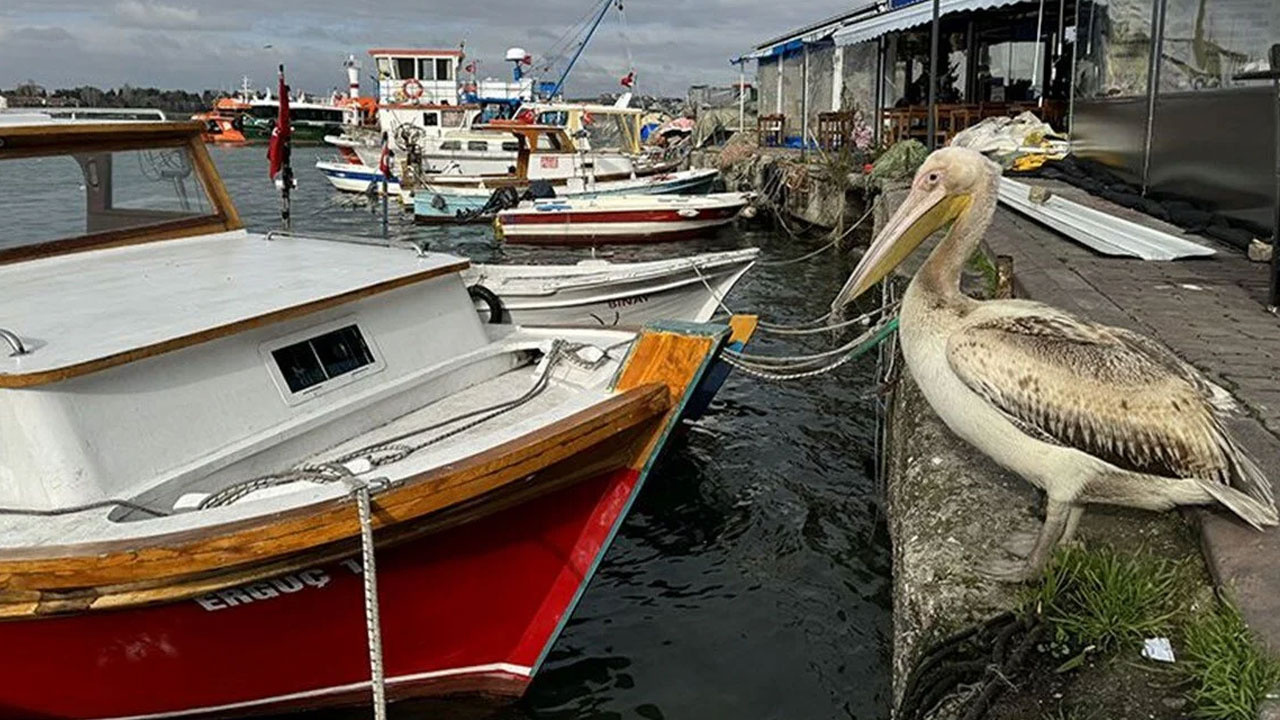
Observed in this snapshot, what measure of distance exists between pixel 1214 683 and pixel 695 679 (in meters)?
3.22

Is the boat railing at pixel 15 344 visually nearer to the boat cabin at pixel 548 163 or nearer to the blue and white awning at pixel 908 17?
the blue and white awning at pixel 908 17

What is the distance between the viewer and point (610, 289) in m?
9.62

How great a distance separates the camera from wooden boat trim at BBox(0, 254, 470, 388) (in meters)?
3.97

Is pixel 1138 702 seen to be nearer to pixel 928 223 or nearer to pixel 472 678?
pixel 928 223

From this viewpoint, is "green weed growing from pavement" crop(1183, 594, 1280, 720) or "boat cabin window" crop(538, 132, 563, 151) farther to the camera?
"boat cabin window" crop(538, 132, 563, 151)

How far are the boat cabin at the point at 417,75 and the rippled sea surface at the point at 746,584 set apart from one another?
32.0 m

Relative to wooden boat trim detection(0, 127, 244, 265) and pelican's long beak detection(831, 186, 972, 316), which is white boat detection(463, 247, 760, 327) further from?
pelican's long beak detection(831, 186, 972, 316)

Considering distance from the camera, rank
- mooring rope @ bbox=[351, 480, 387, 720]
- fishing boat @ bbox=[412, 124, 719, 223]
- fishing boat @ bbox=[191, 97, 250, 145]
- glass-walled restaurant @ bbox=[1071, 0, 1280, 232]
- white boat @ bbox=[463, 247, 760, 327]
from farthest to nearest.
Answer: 1. fishing boat @ bbox=[191, 97, 250, 145]
2. fishing boat @ bbox=[412, 124, 719, 223]
3. white boat @ bbox=[463, 247, 760, 327]
4. glass-walled restaurant @ bbox=[1071, 0, 1280, 232]
5. mooring rope @ bbox=[351, 480, 387, 720]

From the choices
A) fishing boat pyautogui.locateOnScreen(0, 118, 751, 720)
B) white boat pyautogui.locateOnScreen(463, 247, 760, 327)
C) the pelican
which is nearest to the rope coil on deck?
fishing boat pyautogui.locateOnScreen(0, 118, 751, 720)

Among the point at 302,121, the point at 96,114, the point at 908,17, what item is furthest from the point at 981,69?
the point at 302,121

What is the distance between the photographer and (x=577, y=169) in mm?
27172

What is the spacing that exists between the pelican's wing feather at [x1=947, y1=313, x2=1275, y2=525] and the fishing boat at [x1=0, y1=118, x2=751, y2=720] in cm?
190

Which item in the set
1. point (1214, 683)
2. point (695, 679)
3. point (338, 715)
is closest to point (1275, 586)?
point (1214, 683)

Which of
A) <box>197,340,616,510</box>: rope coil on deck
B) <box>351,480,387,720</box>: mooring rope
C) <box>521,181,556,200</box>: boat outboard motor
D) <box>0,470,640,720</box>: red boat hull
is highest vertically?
<box>521,181,556,200</box>: boat outboard motor
